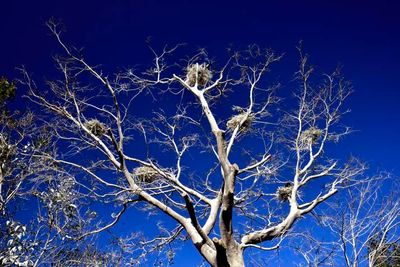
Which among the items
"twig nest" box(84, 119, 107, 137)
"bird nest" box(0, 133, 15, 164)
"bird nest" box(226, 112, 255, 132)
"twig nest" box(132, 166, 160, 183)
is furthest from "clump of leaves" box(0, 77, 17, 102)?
"bird nest" box(226, 112, 255, 132)

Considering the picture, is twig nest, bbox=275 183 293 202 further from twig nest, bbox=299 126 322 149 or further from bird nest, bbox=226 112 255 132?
bird nest, bbox=226 112 255 132

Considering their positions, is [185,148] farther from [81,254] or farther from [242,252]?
[81,254]

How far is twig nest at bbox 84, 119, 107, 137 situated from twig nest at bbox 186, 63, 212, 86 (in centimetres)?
174

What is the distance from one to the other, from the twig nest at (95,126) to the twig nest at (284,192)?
3062 millimetres

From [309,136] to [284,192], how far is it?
1.17 metres

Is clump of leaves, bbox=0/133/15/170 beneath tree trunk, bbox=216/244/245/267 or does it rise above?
above

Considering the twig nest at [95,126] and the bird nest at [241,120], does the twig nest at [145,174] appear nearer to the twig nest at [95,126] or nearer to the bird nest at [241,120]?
the twig nest at [95,126]

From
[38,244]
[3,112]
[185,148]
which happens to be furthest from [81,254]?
[185,148]

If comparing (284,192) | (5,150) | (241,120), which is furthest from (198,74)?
(5,150)

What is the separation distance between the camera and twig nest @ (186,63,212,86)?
21.5 ft

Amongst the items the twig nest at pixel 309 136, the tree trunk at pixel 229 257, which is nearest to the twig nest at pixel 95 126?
the tree trunk at pixel 229 257

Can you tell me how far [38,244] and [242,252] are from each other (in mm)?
5992

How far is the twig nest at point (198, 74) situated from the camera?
21.5 feet

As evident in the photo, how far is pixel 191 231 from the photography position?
5.11 meters
